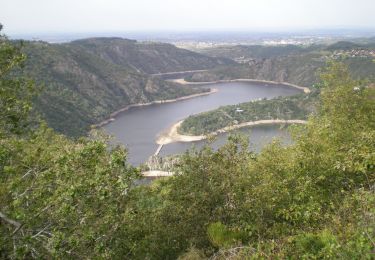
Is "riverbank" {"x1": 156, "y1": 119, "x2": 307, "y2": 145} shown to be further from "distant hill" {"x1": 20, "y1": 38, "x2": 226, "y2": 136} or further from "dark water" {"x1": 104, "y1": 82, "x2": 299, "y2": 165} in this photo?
"distant hill" {"x1": 20, "y1": 38, "x2": 226, "y2": 136}

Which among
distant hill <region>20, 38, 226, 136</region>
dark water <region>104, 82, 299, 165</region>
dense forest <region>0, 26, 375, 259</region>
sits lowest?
dark water <region>104, 82, 299, 165</region>

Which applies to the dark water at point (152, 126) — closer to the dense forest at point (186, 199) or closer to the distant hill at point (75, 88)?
the distant hill at point (75, 88)

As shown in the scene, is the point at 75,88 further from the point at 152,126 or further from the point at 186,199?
the point at 186,199

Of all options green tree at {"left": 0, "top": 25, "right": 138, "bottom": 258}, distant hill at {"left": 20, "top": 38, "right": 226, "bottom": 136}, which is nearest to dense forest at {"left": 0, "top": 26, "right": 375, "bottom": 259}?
green tree at {"left": 0, "top": 25, "right": 138, "bottom": 258}

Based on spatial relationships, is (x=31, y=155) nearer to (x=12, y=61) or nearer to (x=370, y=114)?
(x=12, y=61)

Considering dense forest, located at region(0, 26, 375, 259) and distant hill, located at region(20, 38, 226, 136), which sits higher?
dense forest, located at region(0, 26, 375, 259)

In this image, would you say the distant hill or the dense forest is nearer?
the dense forest

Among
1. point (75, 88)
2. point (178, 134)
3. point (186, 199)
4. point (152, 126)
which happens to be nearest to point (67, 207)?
point (186, 199)

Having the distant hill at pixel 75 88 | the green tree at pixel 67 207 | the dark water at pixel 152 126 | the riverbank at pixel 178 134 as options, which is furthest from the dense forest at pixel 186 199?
the distant hill at pixel 75 88

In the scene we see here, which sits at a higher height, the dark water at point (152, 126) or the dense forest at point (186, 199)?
the dense forest at point (186, 199)
